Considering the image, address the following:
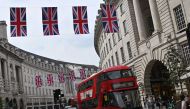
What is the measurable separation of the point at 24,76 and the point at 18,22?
72.8 metres

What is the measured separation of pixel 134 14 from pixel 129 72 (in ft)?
54.4

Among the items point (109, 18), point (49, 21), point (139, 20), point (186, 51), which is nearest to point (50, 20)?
point (49, 21)

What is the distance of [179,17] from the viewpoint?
31109 millimetres

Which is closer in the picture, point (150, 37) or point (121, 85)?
Result: point (121, 85)

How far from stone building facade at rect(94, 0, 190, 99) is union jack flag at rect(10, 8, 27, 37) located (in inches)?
490

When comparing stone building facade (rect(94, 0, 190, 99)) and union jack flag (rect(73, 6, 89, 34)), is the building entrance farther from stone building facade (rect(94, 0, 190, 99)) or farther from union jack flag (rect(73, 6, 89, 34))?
union jack flag (rect(73, 6, 89, 34))

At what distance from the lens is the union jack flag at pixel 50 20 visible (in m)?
28.1

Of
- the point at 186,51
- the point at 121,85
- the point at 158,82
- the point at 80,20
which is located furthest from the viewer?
the point at 158,82

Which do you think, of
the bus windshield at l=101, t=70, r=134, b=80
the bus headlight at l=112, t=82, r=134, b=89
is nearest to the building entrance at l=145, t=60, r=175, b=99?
the bus windshield at l=101, t=70, r=134, b=80

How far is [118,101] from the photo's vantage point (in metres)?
26.0

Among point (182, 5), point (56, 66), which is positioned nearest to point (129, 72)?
point (182, 5)

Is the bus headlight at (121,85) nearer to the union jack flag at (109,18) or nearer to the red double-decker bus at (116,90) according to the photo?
the red double-decker bus at (116,90)

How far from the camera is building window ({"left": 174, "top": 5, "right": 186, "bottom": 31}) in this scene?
30.7 meters

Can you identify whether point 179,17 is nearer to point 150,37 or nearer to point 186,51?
point 186,51
